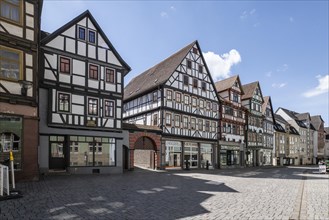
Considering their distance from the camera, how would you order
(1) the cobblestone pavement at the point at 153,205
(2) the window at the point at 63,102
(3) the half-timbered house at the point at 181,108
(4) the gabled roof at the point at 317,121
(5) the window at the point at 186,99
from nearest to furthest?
(1) the cobblestone pavement at the point at 153,205 → (2) the window at the point at 63,102 → (3) the half-timbered house at the point at 181,108 → (5) the window at the point at 186,99 → (4) the gabled roof at the point at 317,121

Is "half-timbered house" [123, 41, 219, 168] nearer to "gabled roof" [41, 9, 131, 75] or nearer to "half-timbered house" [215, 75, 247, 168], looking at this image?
"half-timbered house" [215, 75, 247, 168]

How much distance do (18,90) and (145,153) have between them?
1968cm

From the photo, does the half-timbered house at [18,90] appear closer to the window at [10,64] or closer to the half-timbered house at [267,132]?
the window at [10,64]

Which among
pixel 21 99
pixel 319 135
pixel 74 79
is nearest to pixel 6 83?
pixel 21 99

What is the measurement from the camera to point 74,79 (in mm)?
21469

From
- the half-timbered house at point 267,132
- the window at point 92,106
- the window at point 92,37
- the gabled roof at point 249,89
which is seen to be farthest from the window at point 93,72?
the half-timbered house at point 267,132

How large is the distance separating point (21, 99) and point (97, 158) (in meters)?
9.14

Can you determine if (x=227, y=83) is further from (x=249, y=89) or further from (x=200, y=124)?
(x=200, y=124)

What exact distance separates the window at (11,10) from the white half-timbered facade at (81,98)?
15.8 ft

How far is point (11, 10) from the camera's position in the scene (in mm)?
14938

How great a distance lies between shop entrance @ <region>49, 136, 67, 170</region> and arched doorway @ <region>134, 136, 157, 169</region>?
7872 millimetres

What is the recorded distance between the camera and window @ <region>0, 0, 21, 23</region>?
1460 cm

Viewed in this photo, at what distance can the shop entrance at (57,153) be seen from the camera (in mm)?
20219

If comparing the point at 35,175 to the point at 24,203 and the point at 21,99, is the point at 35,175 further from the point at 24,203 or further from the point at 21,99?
the point at 24,203
